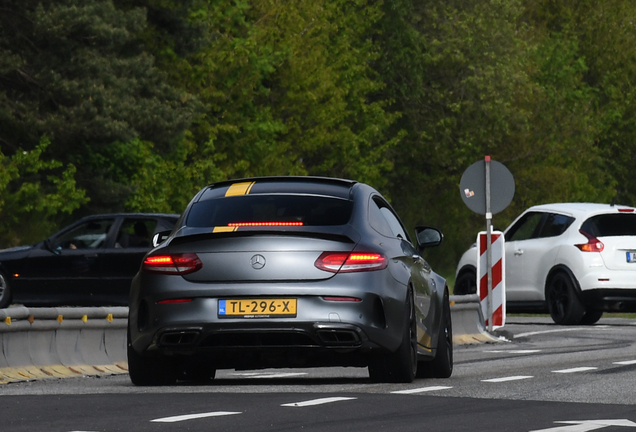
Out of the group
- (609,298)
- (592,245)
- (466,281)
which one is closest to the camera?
(609,298)

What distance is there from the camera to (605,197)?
71375 millimetres

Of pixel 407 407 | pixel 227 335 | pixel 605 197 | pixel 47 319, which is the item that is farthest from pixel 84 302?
pixel 605 197

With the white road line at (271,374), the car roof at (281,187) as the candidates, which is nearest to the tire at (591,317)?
the white road line at (271,374)

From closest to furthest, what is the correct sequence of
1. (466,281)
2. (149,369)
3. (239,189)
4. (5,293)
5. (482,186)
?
1. (149,369)
2. (239,189)
3. (482,186)
4. (5,293)
5. (466,281)

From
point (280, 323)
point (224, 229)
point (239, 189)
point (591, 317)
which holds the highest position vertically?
point (239, 189)

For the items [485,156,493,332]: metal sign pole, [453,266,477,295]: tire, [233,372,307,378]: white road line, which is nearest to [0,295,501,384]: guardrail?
[233,372,307,378]: white road line

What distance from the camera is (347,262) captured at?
37.2 feet

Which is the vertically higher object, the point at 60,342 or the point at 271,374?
the point at 60,342

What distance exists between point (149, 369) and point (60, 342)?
268 centimetres

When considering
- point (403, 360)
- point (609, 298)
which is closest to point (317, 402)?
point (403, 360)

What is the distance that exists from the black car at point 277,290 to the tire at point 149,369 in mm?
15

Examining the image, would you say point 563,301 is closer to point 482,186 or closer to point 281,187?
point 482,186

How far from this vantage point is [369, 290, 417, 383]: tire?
1178 cm

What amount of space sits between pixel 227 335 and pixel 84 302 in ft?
42.8
